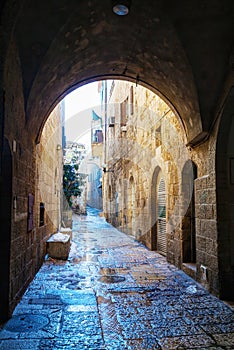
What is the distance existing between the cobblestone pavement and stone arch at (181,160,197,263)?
39 cm

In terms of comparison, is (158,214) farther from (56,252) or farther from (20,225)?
(20,225)

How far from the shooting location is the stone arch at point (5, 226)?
3.20m

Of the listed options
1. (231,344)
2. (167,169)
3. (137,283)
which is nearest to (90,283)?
(137,283)

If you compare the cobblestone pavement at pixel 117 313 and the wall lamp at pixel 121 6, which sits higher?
the wall lamp at pixel 121 6

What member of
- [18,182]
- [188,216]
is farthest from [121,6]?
[188,216]

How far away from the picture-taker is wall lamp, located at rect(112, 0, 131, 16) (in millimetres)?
3301

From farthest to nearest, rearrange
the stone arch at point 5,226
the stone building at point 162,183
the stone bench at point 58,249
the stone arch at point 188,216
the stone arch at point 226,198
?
1. the stone bench at point 58,249
2. the stone arch at point 188,216
3. the stone building at point 162,183
4. the stone arch at point 226,198
5. the stone arch at point 5,226

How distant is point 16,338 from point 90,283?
6.65 feet

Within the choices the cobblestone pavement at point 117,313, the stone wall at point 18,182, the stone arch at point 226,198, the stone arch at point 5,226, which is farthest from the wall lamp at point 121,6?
the cobblestone pavement at point 117,313

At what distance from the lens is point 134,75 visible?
554 centimetres

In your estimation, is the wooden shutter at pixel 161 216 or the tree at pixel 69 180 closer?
the wooden shutter at pixel 161 216

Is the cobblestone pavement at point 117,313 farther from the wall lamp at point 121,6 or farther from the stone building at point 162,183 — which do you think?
the wall lamp at point 121,6

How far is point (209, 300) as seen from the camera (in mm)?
3900

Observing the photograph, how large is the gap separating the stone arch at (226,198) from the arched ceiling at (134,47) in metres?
0.34
